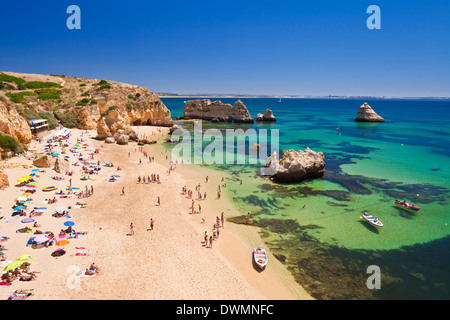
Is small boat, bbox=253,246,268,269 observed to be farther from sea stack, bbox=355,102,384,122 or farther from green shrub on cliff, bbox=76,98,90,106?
sea stack, bbox=355,102,384,122

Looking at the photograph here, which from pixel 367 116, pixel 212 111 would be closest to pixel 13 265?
pixel 212 111

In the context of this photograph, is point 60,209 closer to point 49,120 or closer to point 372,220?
point 372,220

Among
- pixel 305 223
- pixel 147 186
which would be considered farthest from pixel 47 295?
pixel 305 223

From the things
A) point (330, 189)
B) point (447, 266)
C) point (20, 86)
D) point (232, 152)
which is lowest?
point (447, 266)

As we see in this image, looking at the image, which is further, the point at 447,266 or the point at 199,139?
the point at 199,139

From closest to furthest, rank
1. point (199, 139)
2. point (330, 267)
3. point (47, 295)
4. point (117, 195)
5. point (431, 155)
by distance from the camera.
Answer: point (47, 295)
point (330, 267)
point (117, 195)
point (431, 155)
point (199, 139)

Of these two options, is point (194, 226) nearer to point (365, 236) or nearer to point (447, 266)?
point (365, 236)
